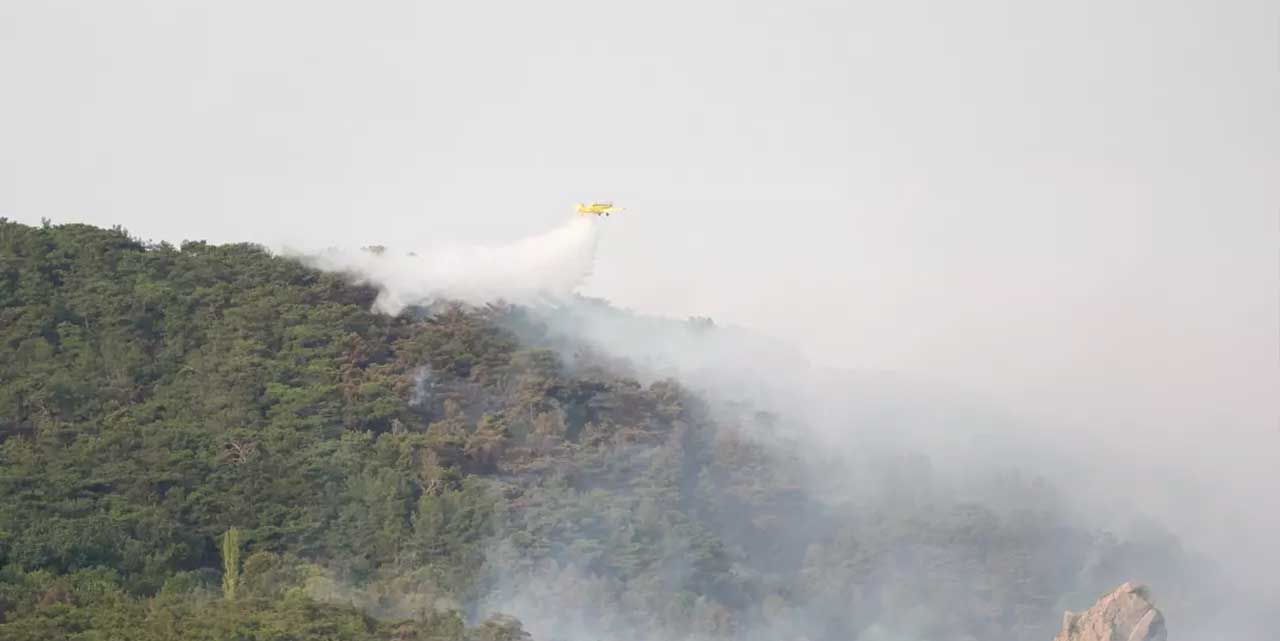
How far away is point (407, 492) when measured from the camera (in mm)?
92812

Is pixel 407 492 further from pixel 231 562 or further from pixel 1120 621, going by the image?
pixel 1120 621

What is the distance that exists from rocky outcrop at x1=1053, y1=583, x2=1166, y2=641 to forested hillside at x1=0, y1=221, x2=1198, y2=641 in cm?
1104

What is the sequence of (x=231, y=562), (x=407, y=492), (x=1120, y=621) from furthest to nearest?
(x=407, y=492) → (x=231, y=562) → (x=1120, y=621)

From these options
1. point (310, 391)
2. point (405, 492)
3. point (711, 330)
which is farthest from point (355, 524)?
point (711, 330)

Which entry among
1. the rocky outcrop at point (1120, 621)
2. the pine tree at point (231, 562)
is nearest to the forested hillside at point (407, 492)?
the pine tree at point (231, 562)

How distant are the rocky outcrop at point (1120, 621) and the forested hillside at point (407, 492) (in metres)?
11.0

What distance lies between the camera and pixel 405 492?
92750mm

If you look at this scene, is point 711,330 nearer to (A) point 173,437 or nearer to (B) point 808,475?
(B) point 808,475

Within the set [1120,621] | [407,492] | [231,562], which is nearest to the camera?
[1120,621]

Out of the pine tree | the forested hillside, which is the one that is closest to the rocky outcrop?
the forested hillside

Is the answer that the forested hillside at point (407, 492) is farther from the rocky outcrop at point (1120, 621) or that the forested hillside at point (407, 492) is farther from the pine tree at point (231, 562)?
the rocky outcrop at point (1120, 621)

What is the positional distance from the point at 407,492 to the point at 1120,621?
2116 cm

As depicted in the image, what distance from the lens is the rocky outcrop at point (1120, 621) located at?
272 feet

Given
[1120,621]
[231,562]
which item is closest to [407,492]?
[231,562]
